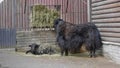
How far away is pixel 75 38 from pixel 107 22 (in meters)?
1.57

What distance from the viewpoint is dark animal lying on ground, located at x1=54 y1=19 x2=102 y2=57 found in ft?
44.4

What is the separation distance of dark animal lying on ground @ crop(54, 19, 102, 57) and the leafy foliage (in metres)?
1.49

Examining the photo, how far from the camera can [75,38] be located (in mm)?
13859

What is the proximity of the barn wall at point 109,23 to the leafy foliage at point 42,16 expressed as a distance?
247 cm

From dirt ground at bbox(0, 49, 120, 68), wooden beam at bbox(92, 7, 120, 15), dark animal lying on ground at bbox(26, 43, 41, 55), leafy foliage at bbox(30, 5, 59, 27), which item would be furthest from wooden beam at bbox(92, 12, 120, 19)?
dark animal lying on ground at bbox(26, 43, 41, 55)

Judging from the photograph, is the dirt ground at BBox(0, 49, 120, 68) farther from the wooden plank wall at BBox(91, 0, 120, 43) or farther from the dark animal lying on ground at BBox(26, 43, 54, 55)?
the wooden plank wall at BBox(91, 0, 120, 43)

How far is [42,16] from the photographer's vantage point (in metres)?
15.9

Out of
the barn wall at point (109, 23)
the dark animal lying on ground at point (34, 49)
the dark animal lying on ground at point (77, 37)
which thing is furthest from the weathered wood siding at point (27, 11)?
the barn wall at point (109, 23)

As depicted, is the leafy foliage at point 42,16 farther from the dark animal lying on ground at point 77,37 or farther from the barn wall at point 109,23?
the barn wall at point 109,23

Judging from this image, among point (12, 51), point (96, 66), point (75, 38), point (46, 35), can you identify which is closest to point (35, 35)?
point (46, 35)

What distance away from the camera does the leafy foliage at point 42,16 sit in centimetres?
1587

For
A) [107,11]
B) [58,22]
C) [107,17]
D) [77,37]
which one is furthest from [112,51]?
[58,22]

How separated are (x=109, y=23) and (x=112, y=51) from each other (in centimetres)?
109

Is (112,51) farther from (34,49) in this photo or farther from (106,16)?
(34,49)
